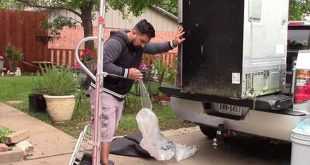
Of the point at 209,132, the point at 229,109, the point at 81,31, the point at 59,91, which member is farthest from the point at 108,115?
the point at 81,31

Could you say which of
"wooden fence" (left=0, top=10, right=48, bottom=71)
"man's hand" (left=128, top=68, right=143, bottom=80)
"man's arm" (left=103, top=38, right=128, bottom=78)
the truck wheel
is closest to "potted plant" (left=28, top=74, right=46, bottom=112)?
the truck wheel

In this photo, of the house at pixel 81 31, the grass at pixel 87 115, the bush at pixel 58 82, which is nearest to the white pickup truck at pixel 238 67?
the grass at pixel 87 115

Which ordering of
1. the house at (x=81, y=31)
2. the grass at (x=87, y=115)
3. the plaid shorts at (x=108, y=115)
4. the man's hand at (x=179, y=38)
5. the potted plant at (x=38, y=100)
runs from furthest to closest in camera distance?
the house at (x=81, y=31)
the potted plant at (x=38, y=100)
the grass at (x=87, y=115)
the man's hand at (x=179, y=38)
the plaid shorts at (x=108, y=115)

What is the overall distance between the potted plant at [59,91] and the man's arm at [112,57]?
281 cm

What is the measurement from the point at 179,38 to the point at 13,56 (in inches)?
429

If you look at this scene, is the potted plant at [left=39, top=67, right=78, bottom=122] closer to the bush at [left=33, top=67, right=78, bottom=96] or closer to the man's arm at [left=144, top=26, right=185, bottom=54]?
the bush at [left=33, top=67, right=78, bottom=96]

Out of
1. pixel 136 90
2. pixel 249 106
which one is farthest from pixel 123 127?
pixel 249 106

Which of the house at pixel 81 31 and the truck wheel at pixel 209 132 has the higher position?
the house at pixel 81 31

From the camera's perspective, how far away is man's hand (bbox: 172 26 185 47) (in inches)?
198

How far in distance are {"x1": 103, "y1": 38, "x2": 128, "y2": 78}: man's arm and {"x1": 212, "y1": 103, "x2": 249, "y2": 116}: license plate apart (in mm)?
1348

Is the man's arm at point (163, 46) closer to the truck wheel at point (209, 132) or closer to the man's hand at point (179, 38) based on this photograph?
the man's hand at point (179, 38)

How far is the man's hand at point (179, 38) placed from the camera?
5031 millimetres

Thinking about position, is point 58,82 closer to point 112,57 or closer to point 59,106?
point 59,106

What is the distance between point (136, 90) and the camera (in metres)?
8.13
